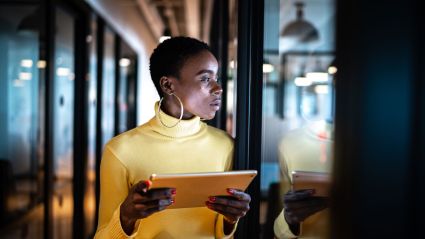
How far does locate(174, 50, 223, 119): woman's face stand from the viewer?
4.18 ft

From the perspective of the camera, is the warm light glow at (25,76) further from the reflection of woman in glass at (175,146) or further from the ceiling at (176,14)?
the ceiling at (176,14)

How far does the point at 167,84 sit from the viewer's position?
4.36ft

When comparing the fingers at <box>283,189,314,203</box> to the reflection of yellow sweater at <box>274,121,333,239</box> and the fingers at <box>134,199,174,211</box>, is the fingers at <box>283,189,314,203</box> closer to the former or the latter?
the reflection of yellow sweater at <box>274,121,333,239</box>

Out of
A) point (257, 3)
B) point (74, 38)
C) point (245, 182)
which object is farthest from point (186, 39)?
point (74, 38)

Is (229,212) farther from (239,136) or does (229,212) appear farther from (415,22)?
(415,22)

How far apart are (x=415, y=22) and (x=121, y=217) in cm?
85

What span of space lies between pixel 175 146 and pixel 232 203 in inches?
10.6

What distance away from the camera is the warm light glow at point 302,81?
0.82 meters

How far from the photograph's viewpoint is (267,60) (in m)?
1.36

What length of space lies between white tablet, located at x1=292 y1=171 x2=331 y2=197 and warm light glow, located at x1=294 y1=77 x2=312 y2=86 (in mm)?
142

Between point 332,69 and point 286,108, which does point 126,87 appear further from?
point 332,69

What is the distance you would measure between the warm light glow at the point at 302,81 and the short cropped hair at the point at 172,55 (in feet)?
1.38

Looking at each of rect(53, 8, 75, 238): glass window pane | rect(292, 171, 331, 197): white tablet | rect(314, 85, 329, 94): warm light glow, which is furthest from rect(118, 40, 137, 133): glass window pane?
rect(314, 85, 329, 94): warm light glow

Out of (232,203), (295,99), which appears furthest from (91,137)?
(295,99)
